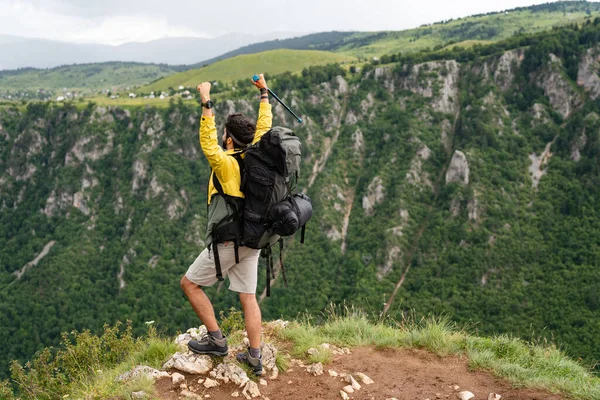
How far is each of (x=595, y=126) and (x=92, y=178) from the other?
114 m

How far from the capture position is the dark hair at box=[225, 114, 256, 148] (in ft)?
19.4

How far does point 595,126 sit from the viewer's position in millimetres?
86750

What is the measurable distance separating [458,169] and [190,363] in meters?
92.6

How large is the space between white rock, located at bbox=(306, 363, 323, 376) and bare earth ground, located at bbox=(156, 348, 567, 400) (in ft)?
0.20

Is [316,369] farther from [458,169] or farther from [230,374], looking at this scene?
[458,169]

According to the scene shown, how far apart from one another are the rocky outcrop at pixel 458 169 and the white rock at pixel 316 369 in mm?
90352

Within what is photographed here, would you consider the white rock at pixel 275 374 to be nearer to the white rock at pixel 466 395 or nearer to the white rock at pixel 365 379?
the white rock at pixel 365 379

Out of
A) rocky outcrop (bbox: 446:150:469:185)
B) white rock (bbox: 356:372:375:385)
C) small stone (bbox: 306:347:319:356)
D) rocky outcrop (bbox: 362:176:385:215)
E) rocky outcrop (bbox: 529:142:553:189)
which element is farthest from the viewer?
rocky outcrop (bbox: 362:176:385:215)

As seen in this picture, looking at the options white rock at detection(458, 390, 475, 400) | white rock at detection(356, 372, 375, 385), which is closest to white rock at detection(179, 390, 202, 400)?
white rock at detection(356, 372, 375, 385)

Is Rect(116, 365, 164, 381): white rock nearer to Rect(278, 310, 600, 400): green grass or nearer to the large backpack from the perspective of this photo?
the large backpack

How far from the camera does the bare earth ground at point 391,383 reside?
19.3 feet

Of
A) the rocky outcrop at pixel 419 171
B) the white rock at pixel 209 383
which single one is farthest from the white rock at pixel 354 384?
the rocky outcrop at pixel 419 171

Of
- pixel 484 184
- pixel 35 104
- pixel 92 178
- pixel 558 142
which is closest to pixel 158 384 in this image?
pixel 484 184

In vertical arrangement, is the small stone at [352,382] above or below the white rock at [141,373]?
below
